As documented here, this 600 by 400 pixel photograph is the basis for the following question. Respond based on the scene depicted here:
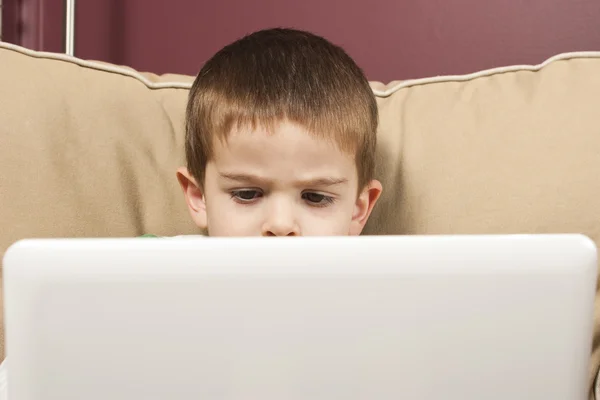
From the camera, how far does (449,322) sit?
39 cm

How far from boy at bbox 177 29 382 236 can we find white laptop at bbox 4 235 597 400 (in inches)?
14.8

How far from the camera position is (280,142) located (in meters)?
0.79

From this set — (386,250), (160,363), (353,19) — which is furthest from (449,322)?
(353,19)

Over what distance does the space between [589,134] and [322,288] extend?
624 mm

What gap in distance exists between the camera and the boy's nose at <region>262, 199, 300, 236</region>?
763mm

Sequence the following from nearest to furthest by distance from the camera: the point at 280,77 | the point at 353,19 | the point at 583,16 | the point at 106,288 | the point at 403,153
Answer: the point at 106,288 < the point at 280,77 < the point at 403,153 < the point at 583,16 < the point at 353,19

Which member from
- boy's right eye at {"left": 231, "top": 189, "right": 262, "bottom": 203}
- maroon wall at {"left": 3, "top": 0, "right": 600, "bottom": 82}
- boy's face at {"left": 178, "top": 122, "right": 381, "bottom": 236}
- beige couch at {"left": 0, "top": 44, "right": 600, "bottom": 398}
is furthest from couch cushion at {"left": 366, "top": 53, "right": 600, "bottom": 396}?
maroon wall at {"left": 3, "top": 0, "right": 600, "bottom": 82}

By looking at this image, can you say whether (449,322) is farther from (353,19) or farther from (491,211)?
(353,19)

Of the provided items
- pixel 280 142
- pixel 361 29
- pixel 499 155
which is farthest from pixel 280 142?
pixel 361 29

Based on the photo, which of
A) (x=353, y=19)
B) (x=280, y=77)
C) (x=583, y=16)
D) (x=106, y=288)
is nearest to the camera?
(x=106, y=288)

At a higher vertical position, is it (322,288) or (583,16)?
(583,16)

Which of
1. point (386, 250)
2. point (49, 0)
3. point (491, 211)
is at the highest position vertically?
point (49, 0)

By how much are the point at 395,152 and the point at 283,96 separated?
0.23 m

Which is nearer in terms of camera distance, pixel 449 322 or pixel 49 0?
pixel 449 322
